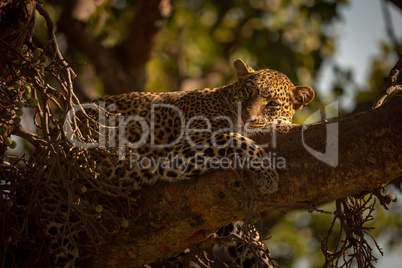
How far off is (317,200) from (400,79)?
471cm

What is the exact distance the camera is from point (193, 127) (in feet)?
21.6

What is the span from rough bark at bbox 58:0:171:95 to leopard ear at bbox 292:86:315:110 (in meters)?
4.87

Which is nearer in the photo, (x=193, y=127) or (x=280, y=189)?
(x=280, y=189)

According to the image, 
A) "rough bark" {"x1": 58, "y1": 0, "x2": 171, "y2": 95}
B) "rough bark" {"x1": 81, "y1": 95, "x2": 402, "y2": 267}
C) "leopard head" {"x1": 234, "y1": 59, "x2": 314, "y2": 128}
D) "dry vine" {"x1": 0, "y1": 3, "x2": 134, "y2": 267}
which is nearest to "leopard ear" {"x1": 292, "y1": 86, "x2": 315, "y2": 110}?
"leopard head" {"x1": 234, "y1": 59, "x2": 314, "y2": 128}

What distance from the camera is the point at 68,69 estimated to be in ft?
15.8

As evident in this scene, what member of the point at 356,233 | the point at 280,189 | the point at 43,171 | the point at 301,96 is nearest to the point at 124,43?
the point at 301,96

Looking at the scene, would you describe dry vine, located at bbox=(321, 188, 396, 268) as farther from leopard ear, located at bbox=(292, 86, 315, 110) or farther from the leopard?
leopard ear, located at bbox=(292, 86, 315, 110)

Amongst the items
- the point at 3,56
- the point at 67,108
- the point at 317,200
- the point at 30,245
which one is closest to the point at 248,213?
the point at 317,200

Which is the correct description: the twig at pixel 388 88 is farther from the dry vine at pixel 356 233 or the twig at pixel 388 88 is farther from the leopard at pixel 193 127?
the leopard at pixel 193 127

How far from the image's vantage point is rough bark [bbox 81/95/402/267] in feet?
14.6

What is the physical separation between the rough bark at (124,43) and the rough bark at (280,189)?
21.0ft

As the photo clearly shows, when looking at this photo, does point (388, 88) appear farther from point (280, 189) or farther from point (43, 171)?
point (43, 171)

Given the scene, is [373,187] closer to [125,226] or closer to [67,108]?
[125,226]

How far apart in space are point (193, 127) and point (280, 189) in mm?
1938
